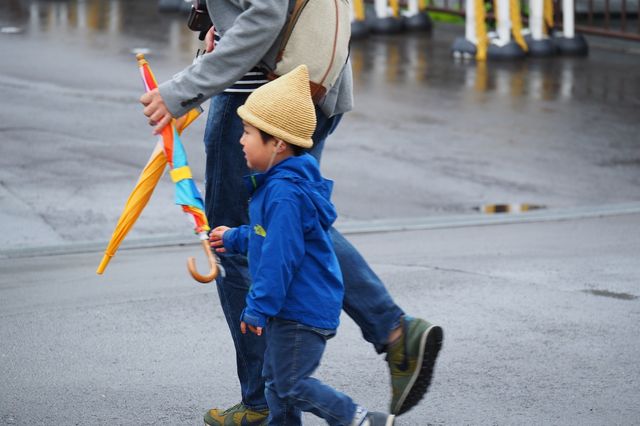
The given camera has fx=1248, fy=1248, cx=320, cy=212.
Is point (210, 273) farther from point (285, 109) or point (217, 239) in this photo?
point (285, 109)

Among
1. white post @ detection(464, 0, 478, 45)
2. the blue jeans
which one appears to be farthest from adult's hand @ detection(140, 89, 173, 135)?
white post @ detection(464, 0, 478, 45)

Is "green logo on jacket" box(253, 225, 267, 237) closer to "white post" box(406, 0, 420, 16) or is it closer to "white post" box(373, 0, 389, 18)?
"white post" box(373, 0, 389, 18)

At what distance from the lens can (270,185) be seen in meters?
3.54

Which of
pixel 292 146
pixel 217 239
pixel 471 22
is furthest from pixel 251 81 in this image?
pixel 471 22

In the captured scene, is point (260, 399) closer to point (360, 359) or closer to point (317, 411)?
point (317, 411)

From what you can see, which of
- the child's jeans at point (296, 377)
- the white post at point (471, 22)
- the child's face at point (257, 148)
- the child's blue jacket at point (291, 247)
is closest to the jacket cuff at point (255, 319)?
the child's blue jacket at point (291, 247)

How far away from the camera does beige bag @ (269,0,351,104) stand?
3869mm

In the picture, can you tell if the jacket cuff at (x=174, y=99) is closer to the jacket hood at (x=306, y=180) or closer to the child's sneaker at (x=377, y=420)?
→ the jacket hood at (x=306, y=180)

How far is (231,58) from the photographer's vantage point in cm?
381

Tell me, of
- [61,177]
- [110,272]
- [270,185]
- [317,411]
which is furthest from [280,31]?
[61,177]

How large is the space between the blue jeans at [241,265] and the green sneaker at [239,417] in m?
A: 0.03

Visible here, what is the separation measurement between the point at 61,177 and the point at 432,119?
372 cm

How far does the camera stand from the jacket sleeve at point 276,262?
3.46 m

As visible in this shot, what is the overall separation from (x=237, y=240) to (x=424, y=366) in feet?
2.75
